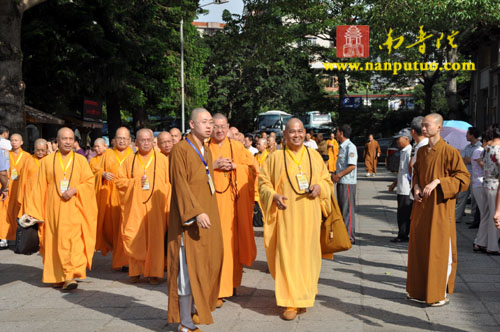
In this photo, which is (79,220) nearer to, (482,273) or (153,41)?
(482,273)

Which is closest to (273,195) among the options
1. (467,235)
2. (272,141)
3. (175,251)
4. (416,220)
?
(175,251)

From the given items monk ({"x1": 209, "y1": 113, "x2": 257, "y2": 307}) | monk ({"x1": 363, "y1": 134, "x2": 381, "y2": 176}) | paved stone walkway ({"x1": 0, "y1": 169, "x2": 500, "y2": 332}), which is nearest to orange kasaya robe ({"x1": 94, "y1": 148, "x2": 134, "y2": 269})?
paved stone walkway ({"x1": 0, "y1": 169, "x2": 500, "y2": 332})

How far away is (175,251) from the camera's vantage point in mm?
5238

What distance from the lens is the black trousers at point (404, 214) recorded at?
1000cm

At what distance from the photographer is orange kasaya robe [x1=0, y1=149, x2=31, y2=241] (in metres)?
10.2

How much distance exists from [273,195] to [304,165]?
17.2 inches

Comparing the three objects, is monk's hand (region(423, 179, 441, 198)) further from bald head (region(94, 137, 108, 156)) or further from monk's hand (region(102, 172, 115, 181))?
bald head (region(94, 137, 108, 156))

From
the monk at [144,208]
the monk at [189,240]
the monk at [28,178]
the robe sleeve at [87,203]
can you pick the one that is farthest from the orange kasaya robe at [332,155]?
the monk at [189,240]

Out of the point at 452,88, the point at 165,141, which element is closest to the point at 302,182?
the point at 165,141

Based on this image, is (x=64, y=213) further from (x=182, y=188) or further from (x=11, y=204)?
(x=11, y=204)

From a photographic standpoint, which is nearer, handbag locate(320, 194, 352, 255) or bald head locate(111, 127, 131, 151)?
handbag locate(320, 194, 352, 255)

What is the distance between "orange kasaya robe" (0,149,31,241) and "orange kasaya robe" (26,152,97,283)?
10.3 feet

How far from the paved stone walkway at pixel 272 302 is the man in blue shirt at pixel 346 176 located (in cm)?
85

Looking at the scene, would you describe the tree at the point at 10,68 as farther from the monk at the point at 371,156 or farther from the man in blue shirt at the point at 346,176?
the monk at the point at 371,156
